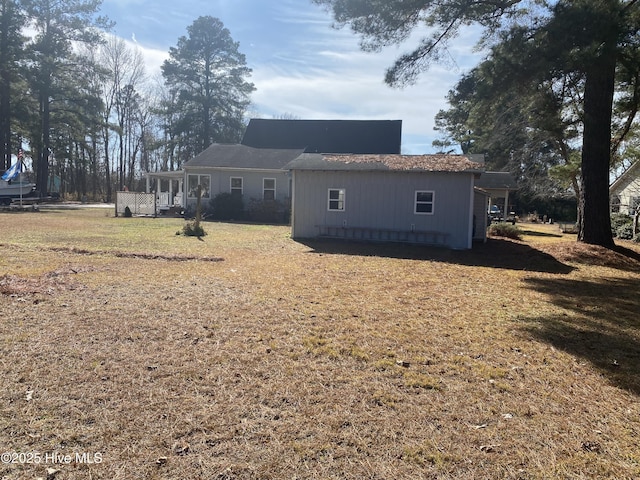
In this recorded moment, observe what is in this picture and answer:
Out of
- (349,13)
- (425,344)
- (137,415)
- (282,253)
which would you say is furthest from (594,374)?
(349,13)

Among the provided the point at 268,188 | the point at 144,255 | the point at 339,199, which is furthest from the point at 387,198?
the point at 268,188

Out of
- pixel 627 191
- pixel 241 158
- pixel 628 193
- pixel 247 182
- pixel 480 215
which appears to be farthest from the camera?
pixel 627 191

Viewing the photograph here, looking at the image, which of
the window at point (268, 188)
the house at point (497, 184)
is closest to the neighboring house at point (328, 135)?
the window at point (268, 188)

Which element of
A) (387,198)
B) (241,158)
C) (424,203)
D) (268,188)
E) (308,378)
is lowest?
(308,378)

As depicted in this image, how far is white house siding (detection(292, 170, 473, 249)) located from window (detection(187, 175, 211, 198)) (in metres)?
11.0

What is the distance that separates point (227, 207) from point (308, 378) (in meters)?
21.2

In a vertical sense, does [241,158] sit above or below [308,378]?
above

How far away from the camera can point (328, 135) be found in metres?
32.0

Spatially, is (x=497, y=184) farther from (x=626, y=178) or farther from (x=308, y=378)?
(x=308, y=378)

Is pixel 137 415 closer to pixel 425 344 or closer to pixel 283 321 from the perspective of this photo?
pixel 283 321

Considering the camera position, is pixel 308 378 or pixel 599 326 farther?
pixel 599 326

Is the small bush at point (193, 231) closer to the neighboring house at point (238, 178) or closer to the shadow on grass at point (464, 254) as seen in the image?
the shadow on grass at point (464, 254)

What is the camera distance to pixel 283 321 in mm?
5457

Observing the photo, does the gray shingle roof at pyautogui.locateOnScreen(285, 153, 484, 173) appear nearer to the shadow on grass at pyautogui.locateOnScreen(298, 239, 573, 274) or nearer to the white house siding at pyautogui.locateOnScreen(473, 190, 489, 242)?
the white house siding at pyautogui.locateOnScreen(473, 190, 489, 242)
